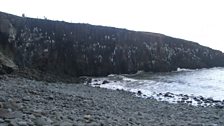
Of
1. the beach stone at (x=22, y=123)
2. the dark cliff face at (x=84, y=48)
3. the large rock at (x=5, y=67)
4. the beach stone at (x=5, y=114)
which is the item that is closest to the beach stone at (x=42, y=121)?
the beach stone at (x=22, y=123)

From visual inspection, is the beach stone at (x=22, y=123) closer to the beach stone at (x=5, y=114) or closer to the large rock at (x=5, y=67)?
the beach stone at (x=5, y=114)

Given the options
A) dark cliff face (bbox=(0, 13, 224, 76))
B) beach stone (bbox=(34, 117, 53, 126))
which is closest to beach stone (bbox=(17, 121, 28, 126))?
beach stone (bbox=(34, 117, 53, 126))

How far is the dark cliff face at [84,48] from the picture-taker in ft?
163

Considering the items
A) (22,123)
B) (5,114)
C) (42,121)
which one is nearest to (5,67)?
(5,114)

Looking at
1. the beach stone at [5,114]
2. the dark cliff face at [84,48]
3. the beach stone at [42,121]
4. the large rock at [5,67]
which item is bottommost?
the beach stone at [42,121]


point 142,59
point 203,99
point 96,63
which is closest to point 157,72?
point 142,59

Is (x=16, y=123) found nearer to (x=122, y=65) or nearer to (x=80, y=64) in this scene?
(x=80, y=64)

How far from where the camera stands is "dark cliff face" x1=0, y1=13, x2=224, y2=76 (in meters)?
49.6

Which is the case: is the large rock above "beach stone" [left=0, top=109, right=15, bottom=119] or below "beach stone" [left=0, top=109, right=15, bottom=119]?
above

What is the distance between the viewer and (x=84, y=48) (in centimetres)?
5672

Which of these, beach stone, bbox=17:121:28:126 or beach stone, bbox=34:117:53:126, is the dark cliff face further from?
beach stone, bbox=17:121:28:126

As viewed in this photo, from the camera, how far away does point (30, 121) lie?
1219 centimetres

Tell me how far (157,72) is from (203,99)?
30.2m

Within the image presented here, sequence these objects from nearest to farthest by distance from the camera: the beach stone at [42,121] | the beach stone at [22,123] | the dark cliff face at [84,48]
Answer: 1. the beach stone at [22,123]
2. the beach stone at [42,121]
3. the dark cliff face at [84,48]
